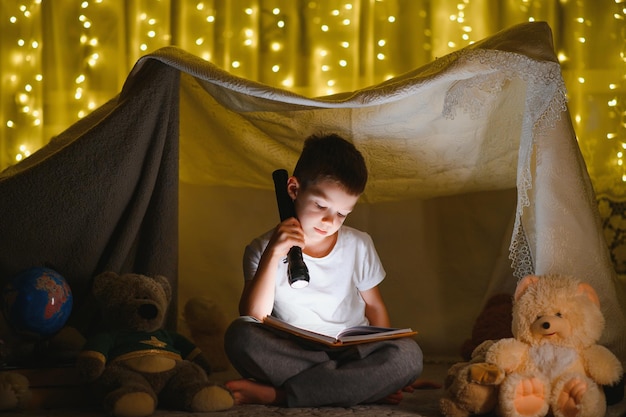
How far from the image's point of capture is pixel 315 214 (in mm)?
1773

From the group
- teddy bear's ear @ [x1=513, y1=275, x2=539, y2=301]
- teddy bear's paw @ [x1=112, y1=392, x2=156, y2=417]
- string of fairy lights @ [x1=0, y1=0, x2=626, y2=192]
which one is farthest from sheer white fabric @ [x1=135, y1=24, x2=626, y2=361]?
teddy bear's paw @ [x1=112, y1=392, x2=156, y2=417]

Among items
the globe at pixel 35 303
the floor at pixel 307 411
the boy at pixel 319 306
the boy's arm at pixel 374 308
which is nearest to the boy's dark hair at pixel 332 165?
the boy at pixel 319 306

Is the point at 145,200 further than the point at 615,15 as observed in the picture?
No

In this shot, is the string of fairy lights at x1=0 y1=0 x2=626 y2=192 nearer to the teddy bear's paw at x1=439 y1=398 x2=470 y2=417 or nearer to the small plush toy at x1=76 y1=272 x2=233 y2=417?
the small plush toy at x1=76 y1=272 x2=233 y2=417

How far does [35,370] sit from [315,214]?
646 millimetres

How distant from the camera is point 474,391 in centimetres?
149

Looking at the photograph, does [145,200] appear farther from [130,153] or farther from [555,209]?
[555,209]

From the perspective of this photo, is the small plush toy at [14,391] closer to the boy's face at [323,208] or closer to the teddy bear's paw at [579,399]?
the boy's face at [323,208]

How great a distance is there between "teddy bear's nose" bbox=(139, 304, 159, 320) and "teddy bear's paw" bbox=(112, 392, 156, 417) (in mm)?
252

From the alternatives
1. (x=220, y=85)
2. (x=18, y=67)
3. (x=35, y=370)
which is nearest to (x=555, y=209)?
(x=220, y=85)

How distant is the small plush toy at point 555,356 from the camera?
1468mm

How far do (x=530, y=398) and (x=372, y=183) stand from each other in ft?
2.98

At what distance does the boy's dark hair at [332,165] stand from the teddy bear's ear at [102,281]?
46 cm

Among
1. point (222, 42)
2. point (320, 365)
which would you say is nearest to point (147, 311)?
point (320, 365)
